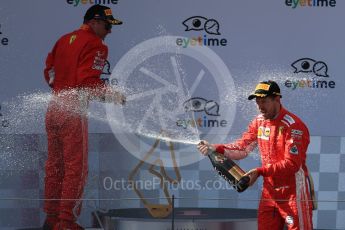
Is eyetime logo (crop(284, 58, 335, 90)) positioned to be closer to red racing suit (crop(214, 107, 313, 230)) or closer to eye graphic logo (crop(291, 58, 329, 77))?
eye graphic logo (crop(291, 58, 329, 77))

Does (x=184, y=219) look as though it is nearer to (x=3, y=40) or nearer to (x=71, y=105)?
(x=71, y=105)

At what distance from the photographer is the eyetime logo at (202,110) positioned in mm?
5285

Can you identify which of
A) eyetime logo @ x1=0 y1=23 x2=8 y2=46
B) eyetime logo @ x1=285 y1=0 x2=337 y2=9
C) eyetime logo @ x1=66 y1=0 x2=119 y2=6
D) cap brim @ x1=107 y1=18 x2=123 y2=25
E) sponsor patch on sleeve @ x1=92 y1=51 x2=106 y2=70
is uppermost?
eyetime logo @ x1=285 y1=0 x2=337 y2=9

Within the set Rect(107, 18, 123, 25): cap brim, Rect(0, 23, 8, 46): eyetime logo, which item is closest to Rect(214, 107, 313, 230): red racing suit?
Rect(107, 18, 123, 25): cap brim

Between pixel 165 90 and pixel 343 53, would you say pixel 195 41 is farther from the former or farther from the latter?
pixel 343 53

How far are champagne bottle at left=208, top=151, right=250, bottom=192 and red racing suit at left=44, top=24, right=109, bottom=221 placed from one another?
0.94 m

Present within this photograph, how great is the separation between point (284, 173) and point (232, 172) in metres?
0.28

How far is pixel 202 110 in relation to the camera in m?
5.29

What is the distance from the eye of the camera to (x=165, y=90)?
207 inches

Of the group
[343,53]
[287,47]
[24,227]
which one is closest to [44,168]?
[24,227]

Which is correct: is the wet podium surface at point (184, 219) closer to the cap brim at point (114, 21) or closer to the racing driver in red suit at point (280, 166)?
the racing driver in red suit at point (280, 166)

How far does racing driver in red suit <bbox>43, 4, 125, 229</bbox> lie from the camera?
15.7 feet

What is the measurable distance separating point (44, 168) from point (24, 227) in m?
0.41

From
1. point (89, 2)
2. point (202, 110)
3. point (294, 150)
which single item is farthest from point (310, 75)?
point (89, 2)
